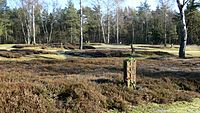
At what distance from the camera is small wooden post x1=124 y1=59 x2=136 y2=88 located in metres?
12.9

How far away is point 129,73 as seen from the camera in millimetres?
12945

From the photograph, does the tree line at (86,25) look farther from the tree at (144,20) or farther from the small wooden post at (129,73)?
the small wooden post at (129,73)

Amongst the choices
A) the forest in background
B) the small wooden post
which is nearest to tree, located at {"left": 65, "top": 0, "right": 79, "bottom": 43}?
the forest in background

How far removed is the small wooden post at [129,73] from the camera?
1288cm

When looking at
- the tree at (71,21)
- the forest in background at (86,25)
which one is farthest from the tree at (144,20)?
the tree at (71,21)

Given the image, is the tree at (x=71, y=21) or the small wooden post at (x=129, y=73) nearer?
the small wooden post at (x=129, y=73)

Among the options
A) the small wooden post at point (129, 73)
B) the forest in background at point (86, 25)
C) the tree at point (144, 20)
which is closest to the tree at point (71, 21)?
the forest in background at point (86, 25)

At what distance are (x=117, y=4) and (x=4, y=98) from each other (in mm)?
98248

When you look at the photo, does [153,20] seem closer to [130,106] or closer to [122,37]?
[122,37]

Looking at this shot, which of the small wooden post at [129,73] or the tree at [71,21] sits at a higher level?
the tree at [71,21]

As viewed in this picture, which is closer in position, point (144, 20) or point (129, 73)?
point (129, 73)

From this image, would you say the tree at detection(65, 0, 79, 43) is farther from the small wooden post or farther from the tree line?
the small wooden post

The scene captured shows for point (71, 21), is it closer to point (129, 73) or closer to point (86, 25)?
point (86, 25)

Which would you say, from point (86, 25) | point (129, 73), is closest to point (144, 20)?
point (86, 25)
